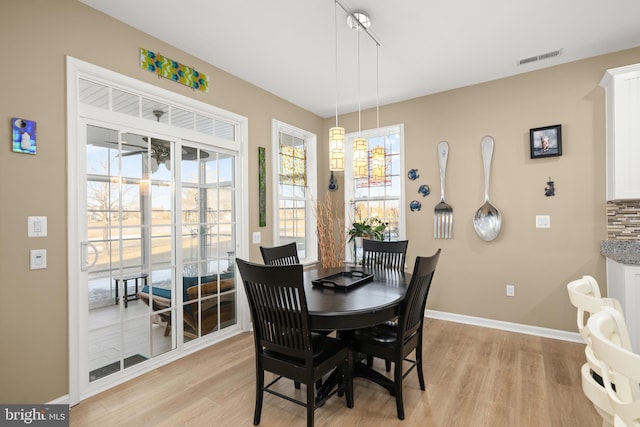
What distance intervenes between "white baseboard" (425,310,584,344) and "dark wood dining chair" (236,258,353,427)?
2.36 meters

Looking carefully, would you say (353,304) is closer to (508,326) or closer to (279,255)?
(279,255)

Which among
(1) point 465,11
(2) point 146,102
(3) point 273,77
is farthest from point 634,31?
(2) point 146,102

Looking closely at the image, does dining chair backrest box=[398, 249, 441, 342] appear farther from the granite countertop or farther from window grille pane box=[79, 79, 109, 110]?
window grille pane box=[79, 79, 109, 110]

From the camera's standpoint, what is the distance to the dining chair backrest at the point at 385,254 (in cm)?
311

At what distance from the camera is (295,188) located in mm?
4531

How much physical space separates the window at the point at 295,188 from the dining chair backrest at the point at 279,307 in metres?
2.04

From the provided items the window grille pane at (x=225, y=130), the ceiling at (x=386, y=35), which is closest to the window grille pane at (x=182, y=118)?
the window grille pane at (x=225, y=130)

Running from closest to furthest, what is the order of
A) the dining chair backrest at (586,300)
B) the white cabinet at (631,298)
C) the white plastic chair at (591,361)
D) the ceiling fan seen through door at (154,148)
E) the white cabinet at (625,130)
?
1. the white plastic chair at (591,361)
2. the dining chair backrest at (586,300)
3. the white cabinet at (631,298)
4. the ceiling fan seen through door at (154,148)
5. the white cabinet at (625,130)

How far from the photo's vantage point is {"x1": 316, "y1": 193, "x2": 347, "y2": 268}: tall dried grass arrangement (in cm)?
437

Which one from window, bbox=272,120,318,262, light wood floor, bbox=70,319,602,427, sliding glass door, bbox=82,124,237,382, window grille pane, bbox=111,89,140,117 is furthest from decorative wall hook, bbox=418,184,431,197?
window grille pane, bbox=111,89,140,117

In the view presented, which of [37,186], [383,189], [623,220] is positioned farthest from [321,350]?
[623,220]

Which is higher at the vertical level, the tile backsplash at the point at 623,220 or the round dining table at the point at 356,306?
the tile backsplash at the point at 623,220

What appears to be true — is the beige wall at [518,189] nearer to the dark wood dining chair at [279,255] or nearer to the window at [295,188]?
the window at [295,188]

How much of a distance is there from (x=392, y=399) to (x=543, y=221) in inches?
98.2
